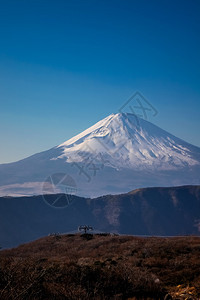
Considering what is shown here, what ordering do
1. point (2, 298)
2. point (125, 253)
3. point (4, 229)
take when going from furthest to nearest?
point (4, 229)
point (125, 253)
point (2, 298)

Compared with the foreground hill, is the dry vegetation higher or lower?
higher

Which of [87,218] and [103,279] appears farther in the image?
[87,218]

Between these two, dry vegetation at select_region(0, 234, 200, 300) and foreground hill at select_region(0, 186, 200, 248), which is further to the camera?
foreground hill at select_region(0, 186, 200, 248)

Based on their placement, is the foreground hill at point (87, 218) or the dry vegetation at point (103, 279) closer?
the dry vegetation at point (103, 279)

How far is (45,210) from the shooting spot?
192 metres

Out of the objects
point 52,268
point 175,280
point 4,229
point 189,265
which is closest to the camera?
point 52,268

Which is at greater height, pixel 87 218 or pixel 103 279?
pixel 103 279

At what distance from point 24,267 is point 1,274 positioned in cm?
112

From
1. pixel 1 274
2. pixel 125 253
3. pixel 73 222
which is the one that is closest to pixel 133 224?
pixel 73 222

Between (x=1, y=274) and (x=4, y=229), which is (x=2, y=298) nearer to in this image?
(x=1, y=274)

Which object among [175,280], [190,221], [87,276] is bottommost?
[190,221]

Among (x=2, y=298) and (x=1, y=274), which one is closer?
(x=2, y=298)

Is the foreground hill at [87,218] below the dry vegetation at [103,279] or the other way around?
below

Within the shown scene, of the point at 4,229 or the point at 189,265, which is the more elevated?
the point at 189,265
